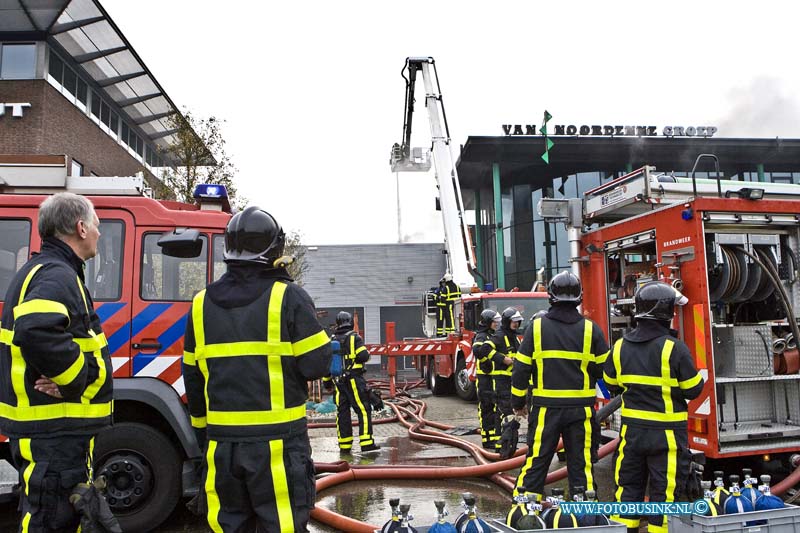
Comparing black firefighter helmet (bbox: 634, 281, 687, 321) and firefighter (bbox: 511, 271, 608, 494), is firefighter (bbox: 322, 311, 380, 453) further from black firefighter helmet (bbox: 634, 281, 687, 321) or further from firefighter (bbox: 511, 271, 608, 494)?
black firefighter helmet (bbox: 634, 281, 687, 321)

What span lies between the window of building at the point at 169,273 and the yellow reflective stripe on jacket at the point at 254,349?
2262 mm

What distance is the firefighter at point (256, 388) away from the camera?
8.08 ft

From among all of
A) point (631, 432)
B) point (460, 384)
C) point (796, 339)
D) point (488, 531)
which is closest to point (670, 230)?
point (796, 339)

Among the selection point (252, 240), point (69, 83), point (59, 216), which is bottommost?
point (252, 240)

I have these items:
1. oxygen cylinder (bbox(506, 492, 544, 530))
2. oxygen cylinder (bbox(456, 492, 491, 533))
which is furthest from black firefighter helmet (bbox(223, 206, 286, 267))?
oxygen cylinder (bbox(506, 492, 544, 530))

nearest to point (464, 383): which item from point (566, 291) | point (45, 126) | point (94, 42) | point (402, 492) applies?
point (402, 492)

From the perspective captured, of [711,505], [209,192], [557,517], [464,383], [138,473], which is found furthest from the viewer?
[464,383]

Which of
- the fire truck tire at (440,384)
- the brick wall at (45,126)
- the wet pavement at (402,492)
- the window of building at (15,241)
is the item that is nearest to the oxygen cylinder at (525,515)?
the wet pavement at (402,492)

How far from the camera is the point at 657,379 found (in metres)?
3.82

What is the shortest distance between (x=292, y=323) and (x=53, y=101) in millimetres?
17358

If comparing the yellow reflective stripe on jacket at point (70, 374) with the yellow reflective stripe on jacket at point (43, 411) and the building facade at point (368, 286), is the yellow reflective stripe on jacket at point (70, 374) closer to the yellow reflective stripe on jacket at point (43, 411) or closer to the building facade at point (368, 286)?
the yellow reflective stripe on jacket at point (43, 411)

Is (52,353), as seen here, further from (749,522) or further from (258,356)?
(749,522)

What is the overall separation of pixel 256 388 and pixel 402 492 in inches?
144

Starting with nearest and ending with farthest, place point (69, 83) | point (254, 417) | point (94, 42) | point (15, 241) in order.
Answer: point (254, 417)
point (15, 241)
point (94, 42)
point (69, 83)
